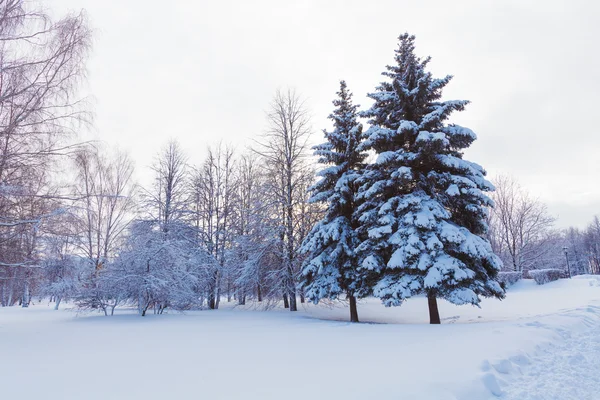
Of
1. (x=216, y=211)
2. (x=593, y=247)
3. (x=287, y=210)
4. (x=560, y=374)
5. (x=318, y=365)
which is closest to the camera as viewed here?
(x=560, y=374)

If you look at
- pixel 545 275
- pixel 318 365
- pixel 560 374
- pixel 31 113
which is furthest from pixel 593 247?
pixel 31 113

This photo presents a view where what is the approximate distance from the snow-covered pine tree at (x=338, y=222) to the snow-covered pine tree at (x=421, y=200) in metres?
0.94

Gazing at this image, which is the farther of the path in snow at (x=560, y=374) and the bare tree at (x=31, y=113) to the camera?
the bare tree at (x=31, y=113)

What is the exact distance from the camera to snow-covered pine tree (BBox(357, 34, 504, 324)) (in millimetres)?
10133

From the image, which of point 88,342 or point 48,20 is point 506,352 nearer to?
point 88,342

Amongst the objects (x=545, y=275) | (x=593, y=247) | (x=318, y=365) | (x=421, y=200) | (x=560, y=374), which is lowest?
(x=560, y=374)

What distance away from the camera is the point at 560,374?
5020mm

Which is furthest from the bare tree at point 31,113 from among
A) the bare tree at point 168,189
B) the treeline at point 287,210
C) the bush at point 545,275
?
the bush at point 545,275

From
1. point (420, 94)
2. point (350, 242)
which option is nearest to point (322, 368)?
point (350, 242)

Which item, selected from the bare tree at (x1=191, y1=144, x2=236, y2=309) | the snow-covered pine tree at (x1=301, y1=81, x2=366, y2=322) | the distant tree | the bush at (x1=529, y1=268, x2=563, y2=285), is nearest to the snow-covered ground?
the snow-covered pine tree at (x1=301, y1=81, x2=366, y2=322)

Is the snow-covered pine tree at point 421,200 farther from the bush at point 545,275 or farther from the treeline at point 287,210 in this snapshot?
the bush at point 545,275

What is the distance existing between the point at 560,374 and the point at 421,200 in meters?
6.74

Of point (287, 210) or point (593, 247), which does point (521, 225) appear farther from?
point (593, 247)

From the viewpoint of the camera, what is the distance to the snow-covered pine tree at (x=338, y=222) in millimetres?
12812
